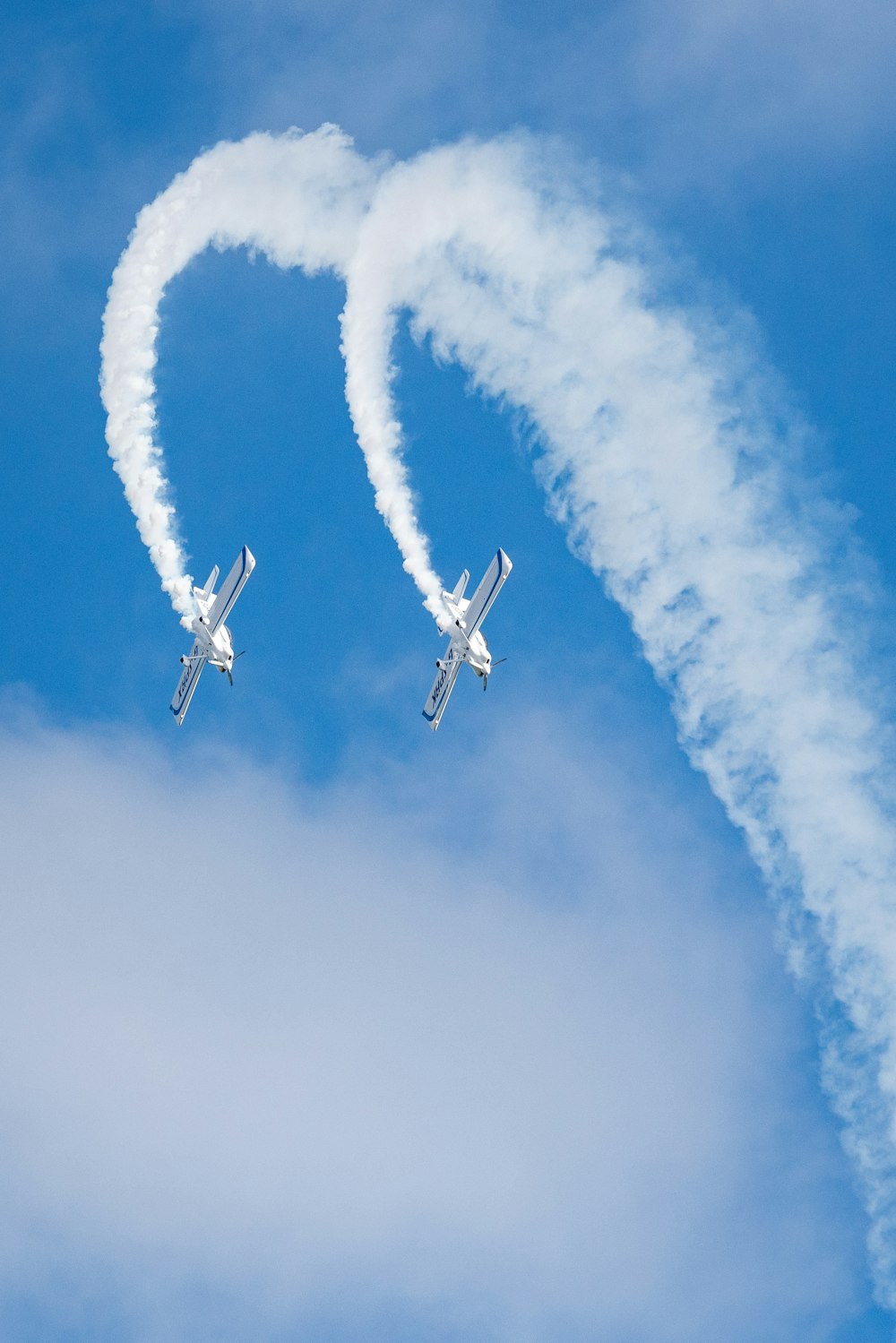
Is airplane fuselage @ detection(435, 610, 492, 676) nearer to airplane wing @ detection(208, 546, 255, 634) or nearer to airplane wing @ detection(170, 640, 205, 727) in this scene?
airplane wing @ detection(208, 546, 255, 634)

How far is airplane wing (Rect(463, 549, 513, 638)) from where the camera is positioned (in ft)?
252

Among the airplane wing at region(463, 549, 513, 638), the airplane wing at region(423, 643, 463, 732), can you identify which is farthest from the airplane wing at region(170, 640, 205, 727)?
the airplane wing at region(463, 549, 513, 638)

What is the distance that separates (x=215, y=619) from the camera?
260 feet

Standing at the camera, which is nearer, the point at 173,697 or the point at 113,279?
the point at 113,279

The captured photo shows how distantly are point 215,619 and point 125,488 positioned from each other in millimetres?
6629

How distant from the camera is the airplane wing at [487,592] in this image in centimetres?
7669

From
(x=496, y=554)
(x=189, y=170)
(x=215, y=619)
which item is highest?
(x=189, y=170)

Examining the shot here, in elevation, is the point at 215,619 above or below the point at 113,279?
below

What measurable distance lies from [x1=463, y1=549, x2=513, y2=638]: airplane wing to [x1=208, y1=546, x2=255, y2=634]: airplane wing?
367 inches

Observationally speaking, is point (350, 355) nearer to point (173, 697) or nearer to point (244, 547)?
point (244, 547)

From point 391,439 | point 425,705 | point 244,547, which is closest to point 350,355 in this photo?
point 391,439

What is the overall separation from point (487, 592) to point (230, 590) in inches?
428

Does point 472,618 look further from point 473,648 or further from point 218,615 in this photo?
point 218,615

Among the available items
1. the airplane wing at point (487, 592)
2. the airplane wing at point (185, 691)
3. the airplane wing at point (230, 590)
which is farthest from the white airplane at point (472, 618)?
the airplane wing at point (185, 691)
